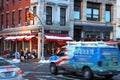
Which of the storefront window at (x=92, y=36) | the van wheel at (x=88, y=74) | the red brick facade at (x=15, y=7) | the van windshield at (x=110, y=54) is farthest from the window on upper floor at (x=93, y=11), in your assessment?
the van wheel at (x=88, y=74)

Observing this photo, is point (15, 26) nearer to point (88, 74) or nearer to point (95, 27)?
point (95, 27)

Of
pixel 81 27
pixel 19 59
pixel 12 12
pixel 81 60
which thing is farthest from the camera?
pixel 12 12

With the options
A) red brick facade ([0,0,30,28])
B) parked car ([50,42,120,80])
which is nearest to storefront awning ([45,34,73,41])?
red brick facade ([0,0,30,28])

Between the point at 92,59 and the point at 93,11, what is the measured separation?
32229 mm

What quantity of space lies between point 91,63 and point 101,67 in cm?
66

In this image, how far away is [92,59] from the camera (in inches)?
703

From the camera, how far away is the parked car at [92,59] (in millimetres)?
17598

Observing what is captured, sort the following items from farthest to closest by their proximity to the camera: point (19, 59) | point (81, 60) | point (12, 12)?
1. point (12, 12)
2. point (19, 59)
3. point (81, 60)

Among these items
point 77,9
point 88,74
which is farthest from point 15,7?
point 88,74

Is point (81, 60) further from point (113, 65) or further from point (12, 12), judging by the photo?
point (12, 12)

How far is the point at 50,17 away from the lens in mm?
44375

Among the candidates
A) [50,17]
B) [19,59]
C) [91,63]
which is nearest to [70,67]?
[91,63]

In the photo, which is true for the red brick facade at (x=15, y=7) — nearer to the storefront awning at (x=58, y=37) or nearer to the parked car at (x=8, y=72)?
the storefront awning at (x=58, y=37)

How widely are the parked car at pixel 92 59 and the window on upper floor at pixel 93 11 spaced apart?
29411mm
